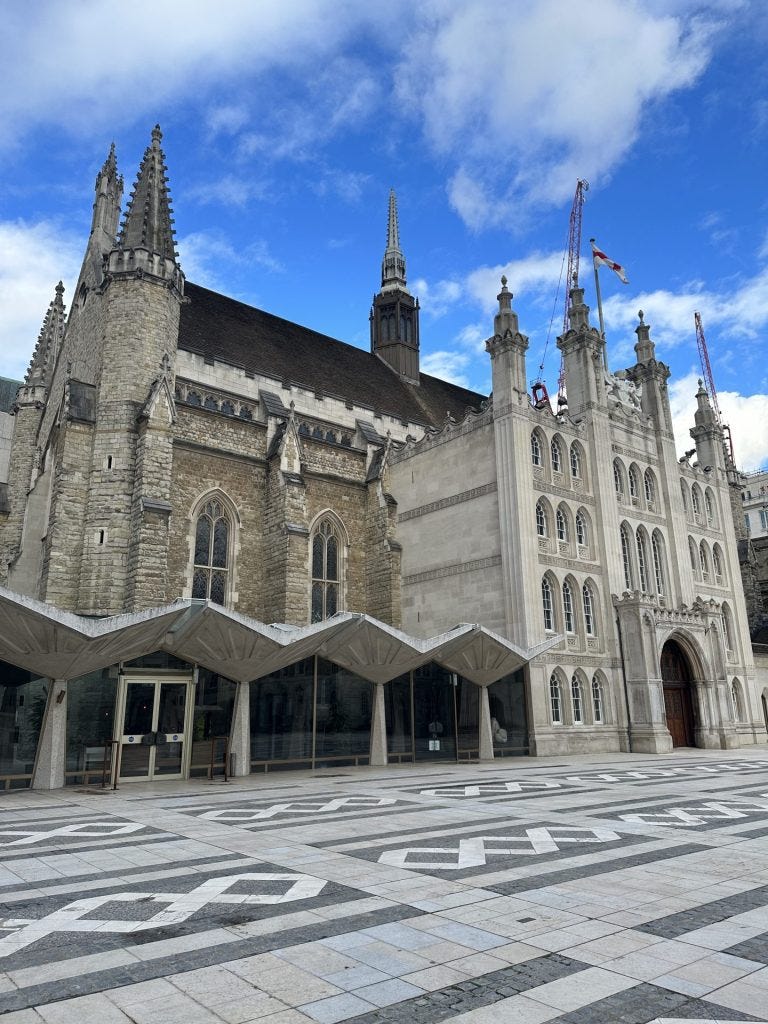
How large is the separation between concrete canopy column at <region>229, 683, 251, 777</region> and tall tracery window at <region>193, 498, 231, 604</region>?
7.37 metres

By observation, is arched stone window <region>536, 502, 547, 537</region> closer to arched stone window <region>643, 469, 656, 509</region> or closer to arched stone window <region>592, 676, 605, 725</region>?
arched stone window <region>592, 676, 605, 725</region>

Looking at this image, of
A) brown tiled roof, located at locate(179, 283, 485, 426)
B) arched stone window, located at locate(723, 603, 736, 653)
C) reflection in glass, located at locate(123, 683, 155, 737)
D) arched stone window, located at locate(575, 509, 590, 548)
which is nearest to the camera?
reflection in glass, located at locate(123, 683, 155, 737)

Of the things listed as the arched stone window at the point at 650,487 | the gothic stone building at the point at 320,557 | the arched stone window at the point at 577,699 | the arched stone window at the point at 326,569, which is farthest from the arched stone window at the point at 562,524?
the arched stone window at the point at 326,569

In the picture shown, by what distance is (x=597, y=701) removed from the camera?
26.4 m

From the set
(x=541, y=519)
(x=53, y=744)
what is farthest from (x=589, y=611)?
(x=53, y=744)

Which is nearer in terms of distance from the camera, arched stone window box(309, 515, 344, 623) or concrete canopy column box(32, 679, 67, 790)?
concrete canopy column box(32, 679, 67, 790)

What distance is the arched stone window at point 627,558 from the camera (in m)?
28.8

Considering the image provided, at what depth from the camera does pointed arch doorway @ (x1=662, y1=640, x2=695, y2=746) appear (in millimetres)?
28484

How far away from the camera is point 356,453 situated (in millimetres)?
30953

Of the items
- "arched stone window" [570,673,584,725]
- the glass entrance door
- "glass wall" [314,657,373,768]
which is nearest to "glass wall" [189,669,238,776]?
the glass entrance door

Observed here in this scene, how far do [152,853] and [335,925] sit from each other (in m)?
3.57

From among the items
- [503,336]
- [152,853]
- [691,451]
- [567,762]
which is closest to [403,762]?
[567,762]

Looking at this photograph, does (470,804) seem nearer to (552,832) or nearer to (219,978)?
(552,832)

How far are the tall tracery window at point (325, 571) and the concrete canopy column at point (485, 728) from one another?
7663mm
